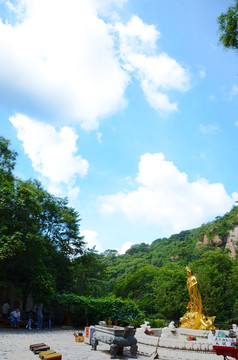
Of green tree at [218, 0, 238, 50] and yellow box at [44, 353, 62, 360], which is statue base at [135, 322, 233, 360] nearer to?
yellow box at [44, 353, 62, 360]

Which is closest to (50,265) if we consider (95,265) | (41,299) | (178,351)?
(41,299)

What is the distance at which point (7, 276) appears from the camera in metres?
20.9

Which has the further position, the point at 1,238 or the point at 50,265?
the point at 50,265

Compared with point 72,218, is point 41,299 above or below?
A: below

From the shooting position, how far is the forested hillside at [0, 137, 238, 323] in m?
19.7

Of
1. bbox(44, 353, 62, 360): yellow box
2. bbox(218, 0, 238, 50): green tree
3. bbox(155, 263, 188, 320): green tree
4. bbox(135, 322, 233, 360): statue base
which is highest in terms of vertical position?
bbox(218, 0, 238, 50): green tree

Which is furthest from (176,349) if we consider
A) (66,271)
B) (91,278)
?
(91,278)

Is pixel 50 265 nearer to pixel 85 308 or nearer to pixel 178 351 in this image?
pixel 85 308

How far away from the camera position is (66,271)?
28.9m

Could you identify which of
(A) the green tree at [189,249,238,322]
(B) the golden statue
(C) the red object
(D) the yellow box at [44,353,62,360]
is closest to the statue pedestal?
(C) the red object

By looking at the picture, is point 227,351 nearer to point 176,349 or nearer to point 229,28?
point 176,349

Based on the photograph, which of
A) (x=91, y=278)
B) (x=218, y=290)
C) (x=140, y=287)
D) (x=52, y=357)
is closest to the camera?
(x=52, y=357)

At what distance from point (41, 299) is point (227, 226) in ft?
169

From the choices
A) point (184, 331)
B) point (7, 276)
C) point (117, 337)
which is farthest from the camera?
point (7, 276)
